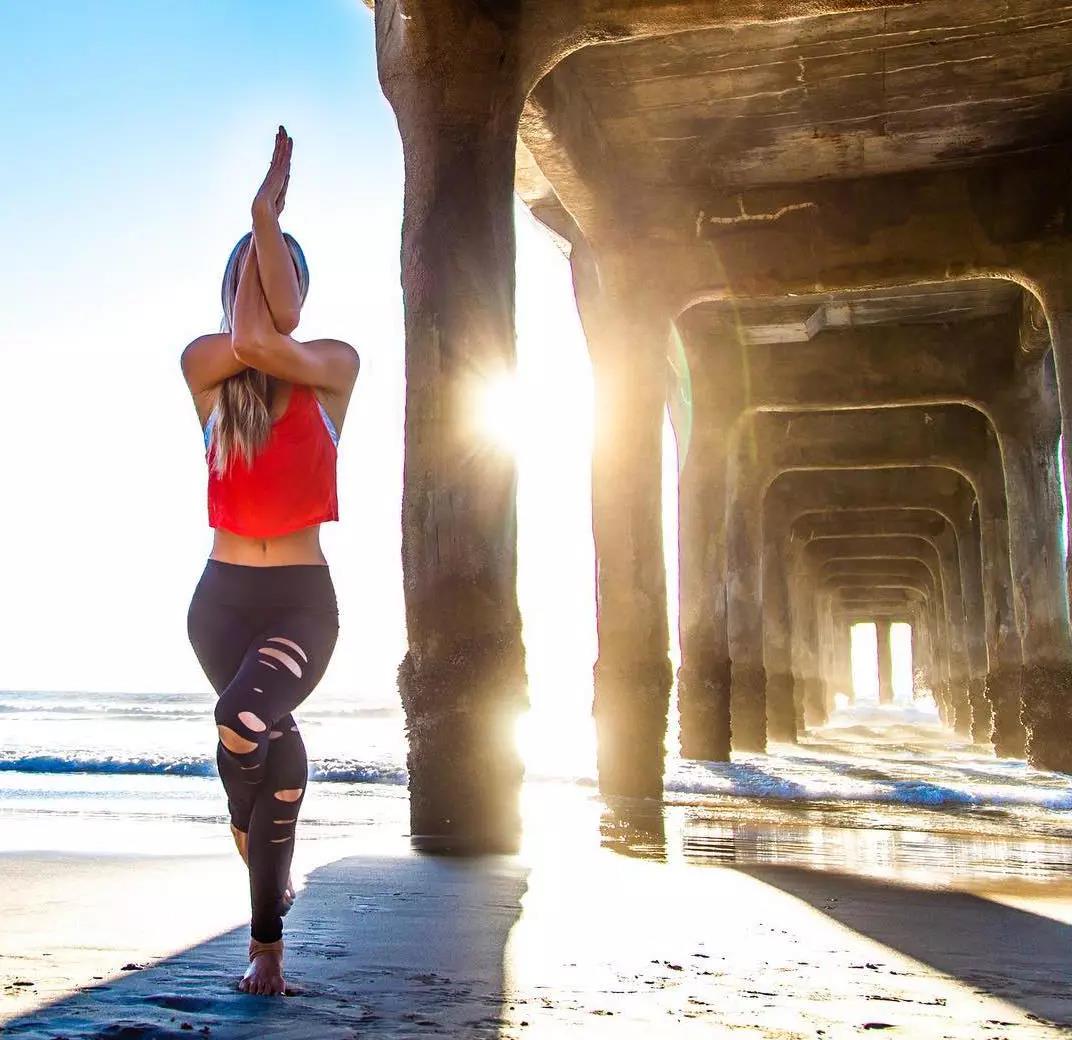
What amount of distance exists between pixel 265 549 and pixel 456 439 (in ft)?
8.95

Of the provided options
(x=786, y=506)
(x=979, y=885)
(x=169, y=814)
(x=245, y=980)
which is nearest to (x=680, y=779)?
(x=169, y=814)

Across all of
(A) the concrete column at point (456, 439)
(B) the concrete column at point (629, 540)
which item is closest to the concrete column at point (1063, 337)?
(B) the concrete column at point (629, 540)

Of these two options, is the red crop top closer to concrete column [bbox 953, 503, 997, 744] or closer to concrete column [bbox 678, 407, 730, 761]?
concrete column [bbox 678, 407, 730, 761]

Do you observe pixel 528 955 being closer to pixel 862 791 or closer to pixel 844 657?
pixel 862 791

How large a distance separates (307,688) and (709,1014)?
1047 mm

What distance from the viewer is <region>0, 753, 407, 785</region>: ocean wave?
10250mm

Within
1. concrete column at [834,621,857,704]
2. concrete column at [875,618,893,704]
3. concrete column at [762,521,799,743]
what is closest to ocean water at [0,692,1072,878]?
concrete column at [762,521,799,743]

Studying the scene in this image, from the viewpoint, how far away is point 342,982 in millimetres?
2432

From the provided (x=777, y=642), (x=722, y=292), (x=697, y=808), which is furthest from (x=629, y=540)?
(x=777, y=642)

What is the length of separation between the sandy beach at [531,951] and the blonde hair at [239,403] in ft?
3.67

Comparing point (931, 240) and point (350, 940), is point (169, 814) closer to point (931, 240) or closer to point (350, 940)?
point (350, 940)

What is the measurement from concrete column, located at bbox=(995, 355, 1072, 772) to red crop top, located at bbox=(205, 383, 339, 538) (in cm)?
1011

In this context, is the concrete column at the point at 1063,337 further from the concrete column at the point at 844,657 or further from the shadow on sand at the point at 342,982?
the concrete column at the point at 844,657

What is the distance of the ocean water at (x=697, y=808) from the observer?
561cm
